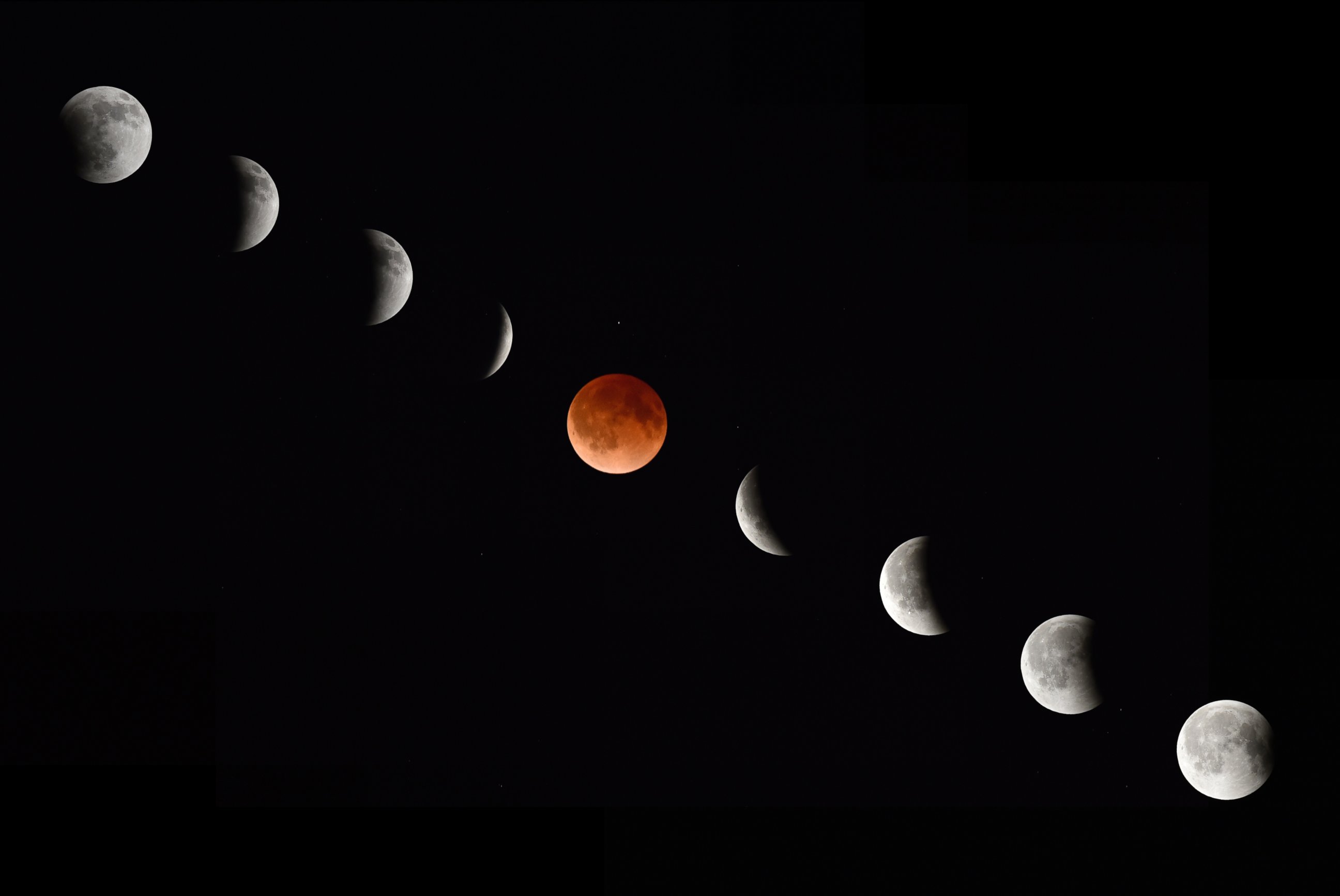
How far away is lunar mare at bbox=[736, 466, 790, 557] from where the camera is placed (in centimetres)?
425

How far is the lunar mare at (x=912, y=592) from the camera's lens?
386 cm

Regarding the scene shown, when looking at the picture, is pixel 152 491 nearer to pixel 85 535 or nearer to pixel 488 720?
pixel 85 535

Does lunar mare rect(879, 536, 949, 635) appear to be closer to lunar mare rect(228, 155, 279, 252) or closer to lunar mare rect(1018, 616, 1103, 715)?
lunar mare rect(1018, 616, 1103, 715)

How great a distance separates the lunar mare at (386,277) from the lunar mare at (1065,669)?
310 centimetres

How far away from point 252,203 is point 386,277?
0.64 m

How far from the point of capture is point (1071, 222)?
4688 millimetres

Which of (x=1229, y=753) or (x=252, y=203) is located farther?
(x=252, y=203)

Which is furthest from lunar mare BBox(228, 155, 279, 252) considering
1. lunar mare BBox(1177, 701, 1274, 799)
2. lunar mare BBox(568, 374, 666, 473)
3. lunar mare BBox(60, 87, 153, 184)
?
lunar mare BBox(1177, 701, 1274, 799)

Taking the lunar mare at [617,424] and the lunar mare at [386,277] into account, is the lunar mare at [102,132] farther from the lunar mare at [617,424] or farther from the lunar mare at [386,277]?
the lunar mare at [617,424]

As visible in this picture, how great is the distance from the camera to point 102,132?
4012 mm

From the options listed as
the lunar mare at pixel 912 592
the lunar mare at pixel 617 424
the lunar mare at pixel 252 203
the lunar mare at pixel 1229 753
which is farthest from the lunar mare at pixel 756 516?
the lunar mare at pixel 252 203

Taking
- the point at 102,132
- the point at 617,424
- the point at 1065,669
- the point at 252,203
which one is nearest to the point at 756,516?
the point at 617,424

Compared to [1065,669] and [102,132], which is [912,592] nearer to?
[1065,669]

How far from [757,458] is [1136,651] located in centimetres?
188
